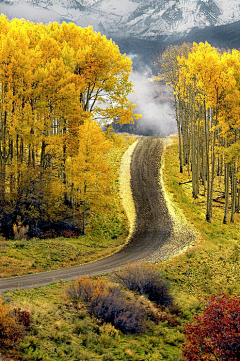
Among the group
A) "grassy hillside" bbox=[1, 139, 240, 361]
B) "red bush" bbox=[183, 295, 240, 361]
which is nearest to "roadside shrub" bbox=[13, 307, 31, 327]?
"grassy hillside" bbox=[1, 139, 240, 361]

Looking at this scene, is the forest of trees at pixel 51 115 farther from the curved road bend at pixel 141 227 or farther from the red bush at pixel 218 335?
the red bush at pixel 218 335

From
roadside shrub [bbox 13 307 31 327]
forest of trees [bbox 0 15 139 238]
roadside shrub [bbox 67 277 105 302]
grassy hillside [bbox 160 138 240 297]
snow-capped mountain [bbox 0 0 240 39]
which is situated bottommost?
grassy hillside [bbox 160 138 240 297]

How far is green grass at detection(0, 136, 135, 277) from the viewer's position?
48.9ft

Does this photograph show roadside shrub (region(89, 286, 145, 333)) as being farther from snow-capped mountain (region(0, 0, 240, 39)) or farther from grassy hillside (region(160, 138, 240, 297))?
snow-capped mountain (region(0, 0, 240, 39))

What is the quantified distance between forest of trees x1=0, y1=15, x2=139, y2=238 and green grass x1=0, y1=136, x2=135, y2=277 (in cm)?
132

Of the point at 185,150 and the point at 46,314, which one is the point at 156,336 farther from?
the point at 185,150

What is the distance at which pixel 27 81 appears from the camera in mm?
18953

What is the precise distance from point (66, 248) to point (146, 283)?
20.1 ft

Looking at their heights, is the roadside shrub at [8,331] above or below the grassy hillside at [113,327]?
above

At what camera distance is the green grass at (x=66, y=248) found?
14898 mm

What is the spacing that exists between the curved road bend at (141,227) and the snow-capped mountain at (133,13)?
11406cm

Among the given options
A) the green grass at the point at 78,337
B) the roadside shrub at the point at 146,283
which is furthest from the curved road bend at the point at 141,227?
the green grass at the point at 78,337

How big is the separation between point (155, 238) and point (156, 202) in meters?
6.38

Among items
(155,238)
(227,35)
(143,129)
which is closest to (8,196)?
(155,238)
